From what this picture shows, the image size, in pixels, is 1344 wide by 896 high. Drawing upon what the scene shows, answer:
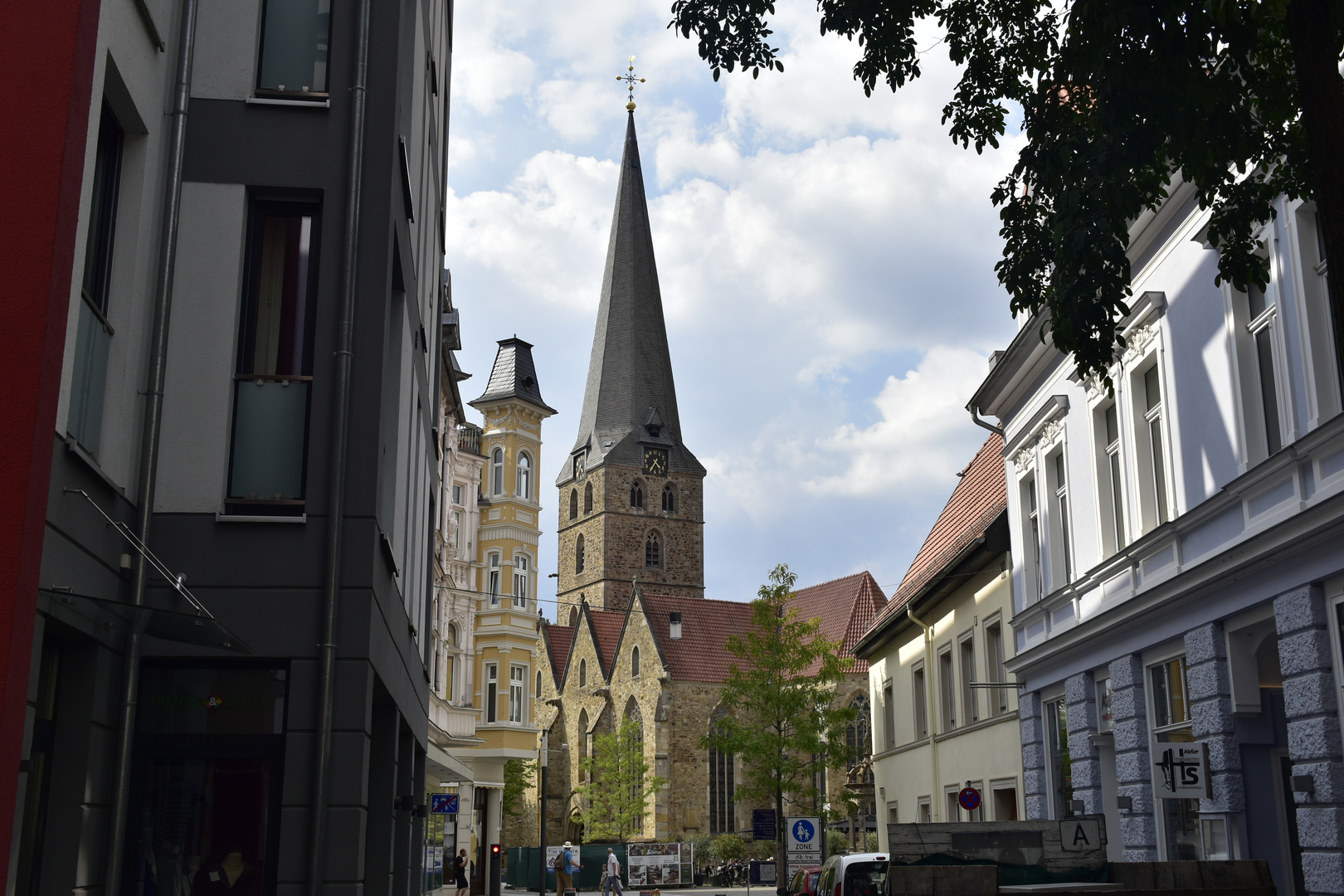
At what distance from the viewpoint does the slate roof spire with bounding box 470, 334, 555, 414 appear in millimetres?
46312

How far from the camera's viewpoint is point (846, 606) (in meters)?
82.6

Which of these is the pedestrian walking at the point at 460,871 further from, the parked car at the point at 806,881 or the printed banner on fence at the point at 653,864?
the printed banner on fence at the point at 653,864

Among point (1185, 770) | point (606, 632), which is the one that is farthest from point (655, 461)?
point (1185, 770)

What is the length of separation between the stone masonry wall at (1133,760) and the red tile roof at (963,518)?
20.5 feet

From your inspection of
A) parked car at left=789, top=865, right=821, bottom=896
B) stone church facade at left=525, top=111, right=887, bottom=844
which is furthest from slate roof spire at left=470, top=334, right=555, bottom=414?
parked car at left=789, top=865, right=821, bottom=896

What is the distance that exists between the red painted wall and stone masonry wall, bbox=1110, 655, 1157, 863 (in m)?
12.2

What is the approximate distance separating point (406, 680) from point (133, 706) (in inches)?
234

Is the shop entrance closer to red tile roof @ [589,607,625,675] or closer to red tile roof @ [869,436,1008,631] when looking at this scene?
red tile roof @ [869,436,1008,631]

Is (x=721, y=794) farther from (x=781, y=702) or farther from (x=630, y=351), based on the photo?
(x=630, y=351)

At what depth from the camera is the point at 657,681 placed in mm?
76562

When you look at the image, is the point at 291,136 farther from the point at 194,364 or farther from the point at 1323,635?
the point at 1323,635

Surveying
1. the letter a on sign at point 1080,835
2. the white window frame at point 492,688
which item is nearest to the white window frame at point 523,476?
the white window frame at point 492,688

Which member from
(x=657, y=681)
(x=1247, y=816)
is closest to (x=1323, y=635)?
(x=1247, y=816)

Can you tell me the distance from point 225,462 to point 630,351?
299 ft
